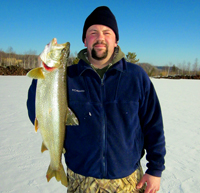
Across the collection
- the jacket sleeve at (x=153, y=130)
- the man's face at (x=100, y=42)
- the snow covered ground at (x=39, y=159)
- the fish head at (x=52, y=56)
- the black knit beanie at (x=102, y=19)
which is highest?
the black knit beanie at (x=102, y=19)

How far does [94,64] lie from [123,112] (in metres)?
0.75

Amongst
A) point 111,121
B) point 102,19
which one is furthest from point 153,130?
point 102,19

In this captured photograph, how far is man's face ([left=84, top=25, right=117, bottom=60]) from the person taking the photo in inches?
86.9

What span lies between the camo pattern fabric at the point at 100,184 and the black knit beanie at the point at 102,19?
1.92 meters

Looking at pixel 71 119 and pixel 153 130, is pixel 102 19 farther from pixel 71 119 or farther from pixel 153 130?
pixel 153 130

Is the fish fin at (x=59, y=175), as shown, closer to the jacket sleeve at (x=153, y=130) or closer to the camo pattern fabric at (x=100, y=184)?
the camo pattern fabric at (x=100, y=184)

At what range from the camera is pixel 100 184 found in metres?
2.00

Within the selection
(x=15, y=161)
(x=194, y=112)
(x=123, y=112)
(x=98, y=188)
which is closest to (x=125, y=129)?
(x=123, y=112)

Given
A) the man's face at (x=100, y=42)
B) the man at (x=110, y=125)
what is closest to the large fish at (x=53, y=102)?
the man at (x=110, y=125)

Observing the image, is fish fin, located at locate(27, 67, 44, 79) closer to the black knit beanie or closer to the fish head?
the fish head

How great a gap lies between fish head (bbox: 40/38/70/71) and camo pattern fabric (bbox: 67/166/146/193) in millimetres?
1275

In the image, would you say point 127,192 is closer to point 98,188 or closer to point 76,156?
point 98,188

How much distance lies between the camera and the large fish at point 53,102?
76.9 inches

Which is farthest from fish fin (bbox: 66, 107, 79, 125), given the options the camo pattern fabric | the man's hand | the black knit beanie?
the black knit beanie
